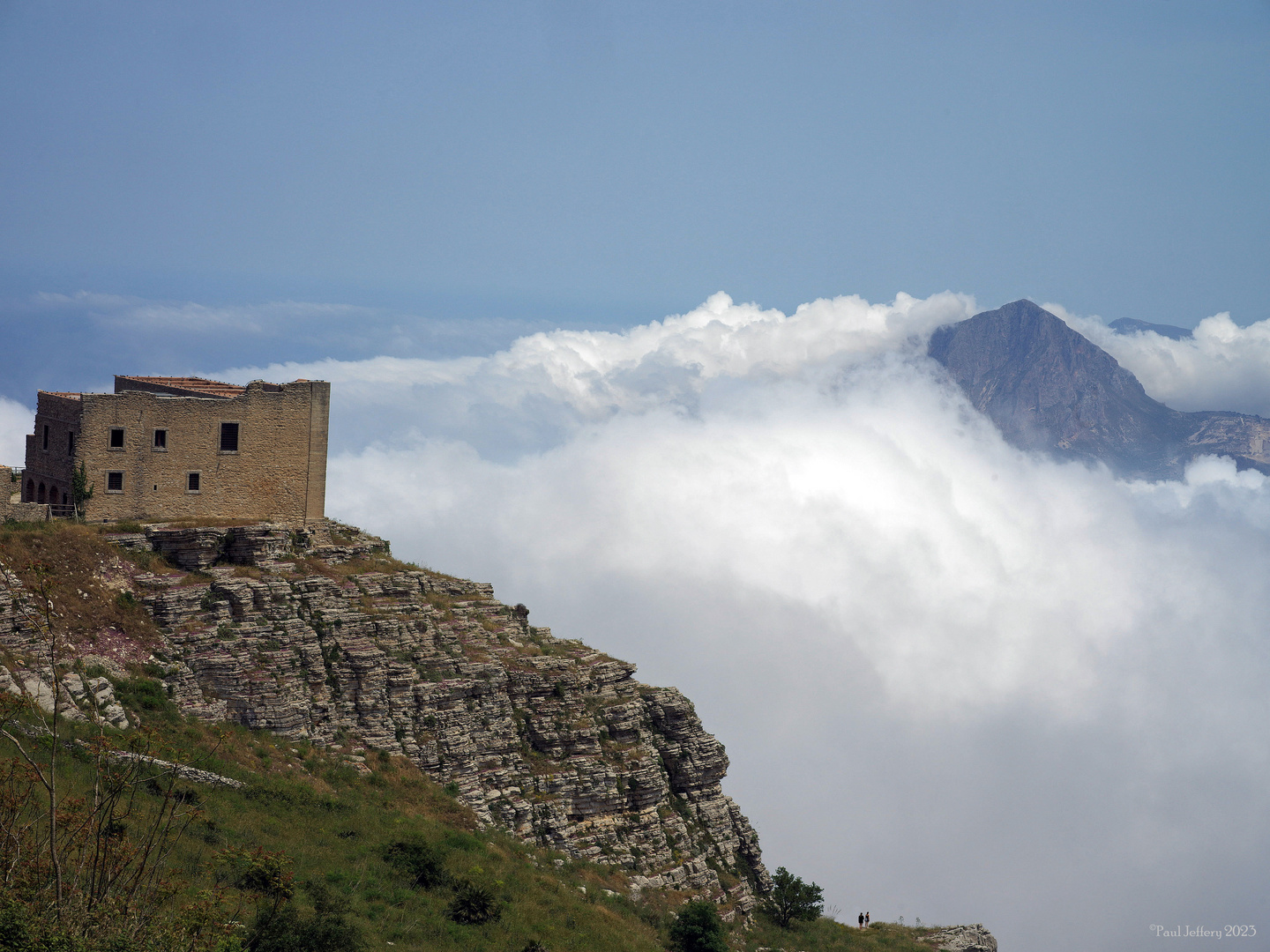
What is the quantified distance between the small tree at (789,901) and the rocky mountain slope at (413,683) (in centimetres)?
96

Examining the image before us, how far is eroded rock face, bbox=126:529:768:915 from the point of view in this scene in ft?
142

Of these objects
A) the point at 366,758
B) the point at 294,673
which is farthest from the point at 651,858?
the point at 294,673

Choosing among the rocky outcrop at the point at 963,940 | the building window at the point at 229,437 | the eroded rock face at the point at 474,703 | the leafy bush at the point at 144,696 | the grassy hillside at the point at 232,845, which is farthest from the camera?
the rocky outcrop at the point at 963,940

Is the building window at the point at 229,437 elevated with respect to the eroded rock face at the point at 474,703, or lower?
elevated

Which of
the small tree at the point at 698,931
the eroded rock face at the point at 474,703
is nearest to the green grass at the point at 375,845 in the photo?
the small tree at the point at 698,931

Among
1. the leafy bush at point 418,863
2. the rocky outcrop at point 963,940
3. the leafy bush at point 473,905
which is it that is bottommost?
the rocky outcrop at point 963,940

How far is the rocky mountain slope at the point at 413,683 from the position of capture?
41.8m

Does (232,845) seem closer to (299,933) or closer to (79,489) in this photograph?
(299,933)

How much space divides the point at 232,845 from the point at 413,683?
15004 millimetres

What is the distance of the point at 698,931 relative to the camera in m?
42.6

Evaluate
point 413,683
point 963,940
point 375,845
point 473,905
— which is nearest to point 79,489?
point 413,683

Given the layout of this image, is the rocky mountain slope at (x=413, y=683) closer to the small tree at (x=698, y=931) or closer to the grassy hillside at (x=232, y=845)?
the grassy hillside at (x=232, y=845)

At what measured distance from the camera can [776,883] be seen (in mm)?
54531

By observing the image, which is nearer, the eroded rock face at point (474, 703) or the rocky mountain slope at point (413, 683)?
the rocky mountain slope at point (413, 683)
